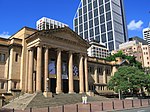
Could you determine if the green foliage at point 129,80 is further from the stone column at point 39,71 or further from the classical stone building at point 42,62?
the stone column at point 39,71

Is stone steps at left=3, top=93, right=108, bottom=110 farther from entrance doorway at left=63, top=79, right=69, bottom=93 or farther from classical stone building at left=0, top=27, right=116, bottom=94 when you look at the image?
entrance doorway at left=63, top=79, right=69, bottom=93

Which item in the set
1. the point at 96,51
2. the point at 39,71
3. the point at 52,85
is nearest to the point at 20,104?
the point at 39,71

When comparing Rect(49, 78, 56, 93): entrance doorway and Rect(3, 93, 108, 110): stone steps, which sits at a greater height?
Rect(49, 78, 56, 93): entrance doorway

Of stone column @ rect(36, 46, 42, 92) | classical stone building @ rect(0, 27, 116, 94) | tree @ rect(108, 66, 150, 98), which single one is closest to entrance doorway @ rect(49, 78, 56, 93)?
classical stone building @ rect(0, 27, 116, 94)

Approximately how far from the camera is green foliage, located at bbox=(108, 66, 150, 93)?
2084 inches

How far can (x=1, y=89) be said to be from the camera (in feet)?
146

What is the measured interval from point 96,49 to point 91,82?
109m

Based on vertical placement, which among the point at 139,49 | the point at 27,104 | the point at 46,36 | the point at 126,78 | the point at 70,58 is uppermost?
the point at 139,49

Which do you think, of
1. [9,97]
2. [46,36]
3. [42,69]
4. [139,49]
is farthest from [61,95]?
[139,49]

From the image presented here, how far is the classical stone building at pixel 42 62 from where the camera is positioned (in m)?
45.1

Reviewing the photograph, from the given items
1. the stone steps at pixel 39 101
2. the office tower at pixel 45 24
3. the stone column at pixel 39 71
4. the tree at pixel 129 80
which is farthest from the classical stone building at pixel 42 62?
the office tower at pixel 45 24

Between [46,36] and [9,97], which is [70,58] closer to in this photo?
[46,36]

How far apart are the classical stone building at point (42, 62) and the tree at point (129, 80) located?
911 cm

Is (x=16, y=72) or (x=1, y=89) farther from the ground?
(x=16, y=72)
